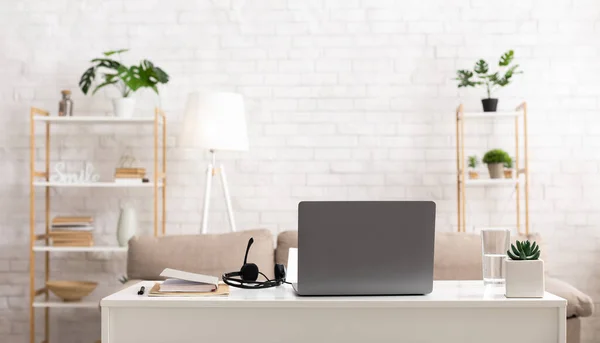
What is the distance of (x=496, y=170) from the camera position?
391 cm

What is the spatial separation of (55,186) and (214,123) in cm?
117

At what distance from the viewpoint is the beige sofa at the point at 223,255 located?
317cm

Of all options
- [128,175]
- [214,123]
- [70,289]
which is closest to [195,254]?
[214,123]

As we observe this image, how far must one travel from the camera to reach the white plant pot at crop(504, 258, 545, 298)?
1.77 m

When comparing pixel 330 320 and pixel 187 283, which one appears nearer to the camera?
pixel 330 320

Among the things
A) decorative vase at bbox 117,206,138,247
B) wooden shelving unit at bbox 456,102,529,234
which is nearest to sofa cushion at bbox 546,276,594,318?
wooden shelving unit at bbox 456,102,529,234

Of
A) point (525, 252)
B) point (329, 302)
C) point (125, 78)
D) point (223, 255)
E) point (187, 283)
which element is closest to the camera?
point (329, 302)

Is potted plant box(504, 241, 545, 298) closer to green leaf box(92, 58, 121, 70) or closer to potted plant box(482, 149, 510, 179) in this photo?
potted plant box(482, 149, 510, 179)

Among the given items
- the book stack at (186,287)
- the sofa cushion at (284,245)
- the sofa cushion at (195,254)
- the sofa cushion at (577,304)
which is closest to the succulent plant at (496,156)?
the sofa cushion at (577,304)

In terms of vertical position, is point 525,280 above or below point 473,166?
below

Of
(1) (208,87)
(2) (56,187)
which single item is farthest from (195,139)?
(2) (56,187)

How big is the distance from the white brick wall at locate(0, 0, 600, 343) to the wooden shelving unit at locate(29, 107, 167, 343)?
0.08 m

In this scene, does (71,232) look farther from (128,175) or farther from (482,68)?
(482,68)

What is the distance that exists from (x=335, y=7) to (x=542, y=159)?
4.99 feet
